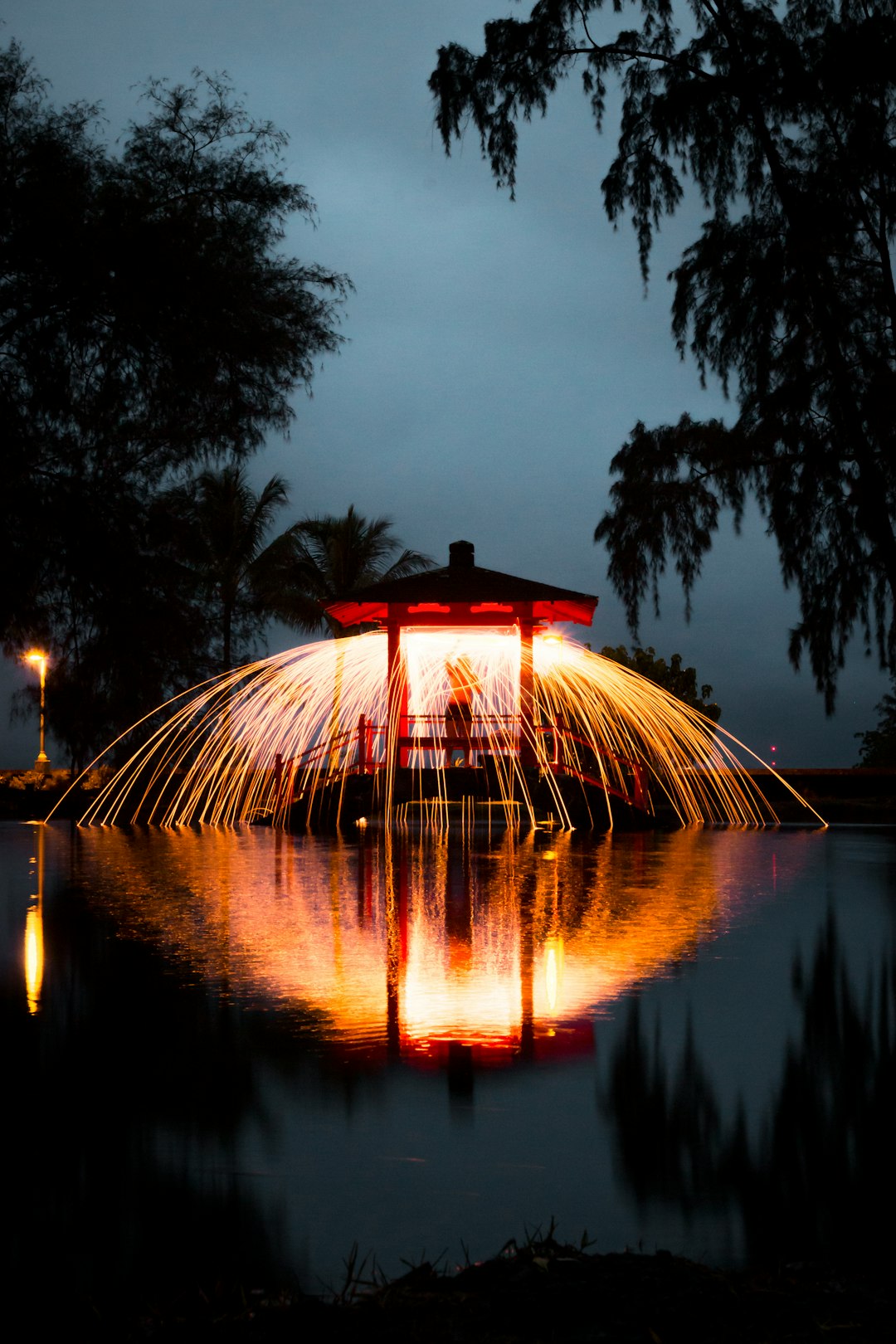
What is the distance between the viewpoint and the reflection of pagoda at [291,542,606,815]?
20.6 m

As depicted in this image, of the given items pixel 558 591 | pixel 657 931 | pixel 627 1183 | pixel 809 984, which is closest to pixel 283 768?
pixel 558 591

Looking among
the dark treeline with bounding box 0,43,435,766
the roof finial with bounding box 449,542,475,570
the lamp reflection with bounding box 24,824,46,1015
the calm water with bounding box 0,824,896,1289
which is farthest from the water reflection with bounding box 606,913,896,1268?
the roof finial with bounding box 449,542,475,570

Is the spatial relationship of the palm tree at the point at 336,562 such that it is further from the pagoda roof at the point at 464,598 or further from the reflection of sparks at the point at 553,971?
the reflection of sparks at the point at 553,971

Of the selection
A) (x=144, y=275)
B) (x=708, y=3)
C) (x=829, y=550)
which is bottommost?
(x=829, y=550)

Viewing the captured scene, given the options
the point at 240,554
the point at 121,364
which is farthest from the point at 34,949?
the point at 240,554

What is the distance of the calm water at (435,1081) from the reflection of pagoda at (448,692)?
10.9 meters

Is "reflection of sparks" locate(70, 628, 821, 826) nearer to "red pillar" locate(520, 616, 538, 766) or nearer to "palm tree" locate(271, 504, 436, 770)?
"red pillar" locate(520, 616, 538, 766)

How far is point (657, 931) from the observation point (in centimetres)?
809

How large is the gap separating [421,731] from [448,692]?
37.7 inches

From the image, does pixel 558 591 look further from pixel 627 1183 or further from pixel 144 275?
pixel 627 1183

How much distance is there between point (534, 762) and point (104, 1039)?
15.6 meters

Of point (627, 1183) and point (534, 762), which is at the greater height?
point (534, 762)

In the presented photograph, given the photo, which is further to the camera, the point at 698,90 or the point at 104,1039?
the point at 698,90

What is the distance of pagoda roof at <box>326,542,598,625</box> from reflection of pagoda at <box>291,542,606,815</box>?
1 centimetres
